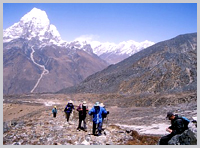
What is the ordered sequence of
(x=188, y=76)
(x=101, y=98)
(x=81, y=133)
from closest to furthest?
(x=81, y=133), (x=188, y=76), (x=101, y=98)

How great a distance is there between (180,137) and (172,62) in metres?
50.3

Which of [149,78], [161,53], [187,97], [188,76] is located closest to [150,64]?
[161,53]

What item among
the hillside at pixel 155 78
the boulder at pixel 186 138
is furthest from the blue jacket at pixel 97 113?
the hillside at pixel 155 78

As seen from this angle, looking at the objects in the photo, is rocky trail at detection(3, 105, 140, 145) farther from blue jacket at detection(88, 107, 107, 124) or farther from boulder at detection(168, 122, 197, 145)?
boulder at detection(168, 122, 197, 145)

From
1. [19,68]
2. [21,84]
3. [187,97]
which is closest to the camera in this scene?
[187,97]

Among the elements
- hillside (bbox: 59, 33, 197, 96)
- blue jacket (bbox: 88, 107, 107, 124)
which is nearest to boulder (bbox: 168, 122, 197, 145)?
blue jacket (bbox: 88, 107, 107, 124)

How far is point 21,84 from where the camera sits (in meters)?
168

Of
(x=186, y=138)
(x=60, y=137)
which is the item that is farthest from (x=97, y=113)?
(x=186, y=138)

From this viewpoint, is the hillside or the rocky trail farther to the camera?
the hillside

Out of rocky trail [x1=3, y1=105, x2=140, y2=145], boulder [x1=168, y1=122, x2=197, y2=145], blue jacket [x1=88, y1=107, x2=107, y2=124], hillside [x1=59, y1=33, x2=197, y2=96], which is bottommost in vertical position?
rocky trail [x1=3, y1=105, x2=140, y2=145]

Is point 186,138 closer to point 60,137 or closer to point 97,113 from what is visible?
point 97,113

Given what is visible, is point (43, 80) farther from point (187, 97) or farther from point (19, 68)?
point (187, 97)

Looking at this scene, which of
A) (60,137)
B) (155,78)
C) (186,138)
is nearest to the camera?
(186,138)

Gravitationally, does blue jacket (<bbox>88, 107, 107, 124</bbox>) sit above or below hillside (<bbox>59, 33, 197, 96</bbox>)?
below
